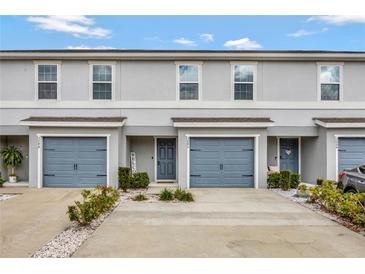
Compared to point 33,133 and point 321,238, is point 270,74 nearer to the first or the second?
point 321,238

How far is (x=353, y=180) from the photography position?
10.2m

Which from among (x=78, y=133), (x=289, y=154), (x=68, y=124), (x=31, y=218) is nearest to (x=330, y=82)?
(x=289, y=154)

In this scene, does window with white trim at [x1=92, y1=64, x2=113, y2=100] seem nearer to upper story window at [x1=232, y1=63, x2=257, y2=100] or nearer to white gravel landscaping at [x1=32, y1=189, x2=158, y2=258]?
upper story window at [x1=232, y1=63, x2=257, y2=100]

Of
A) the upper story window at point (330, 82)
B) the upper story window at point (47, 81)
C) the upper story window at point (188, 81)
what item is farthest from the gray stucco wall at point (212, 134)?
the upper story window at point (47, 81)

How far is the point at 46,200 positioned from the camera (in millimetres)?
11359

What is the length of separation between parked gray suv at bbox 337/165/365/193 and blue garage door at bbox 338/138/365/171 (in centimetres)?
414

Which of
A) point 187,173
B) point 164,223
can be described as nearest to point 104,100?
point 187,173

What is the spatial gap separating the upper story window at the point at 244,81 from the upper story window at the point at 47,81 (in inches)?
333

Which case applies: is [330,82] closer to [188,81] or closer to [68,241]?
[188,81]

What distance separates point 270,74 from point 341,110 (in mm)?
3852

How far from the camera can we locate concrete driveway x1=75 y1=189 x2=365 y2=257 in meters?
6.08

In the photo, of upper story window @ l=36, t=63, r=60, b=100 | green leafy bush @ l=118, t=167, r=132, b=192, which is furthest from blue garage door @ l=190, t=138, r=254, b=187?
upper story window @ l=36, t=63, r=60, b=100

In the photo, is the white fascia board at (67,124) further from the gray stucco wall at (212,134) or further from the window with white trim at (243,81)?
the window with white trim at (243,81)

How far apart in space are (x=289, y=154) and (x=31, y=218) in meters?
12.4
